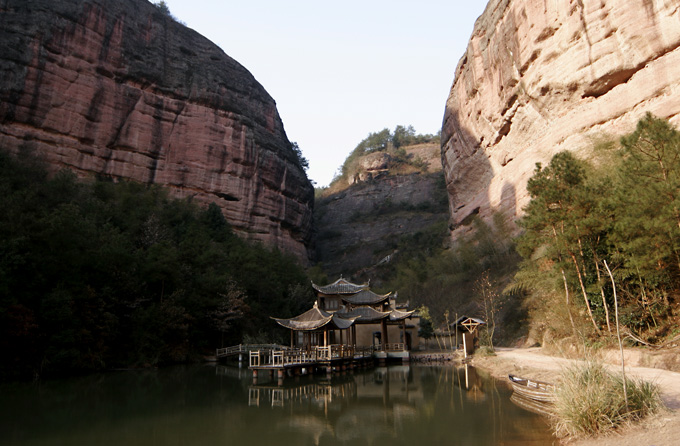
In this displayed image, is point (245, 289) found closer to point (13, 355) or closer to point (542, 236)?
point (13, 355)

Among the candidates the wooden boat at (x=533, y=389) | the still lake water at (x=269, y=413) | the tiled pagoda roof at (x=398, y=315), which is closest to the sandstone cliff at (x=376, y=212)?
the tiled pagoda roof at (x=398, y=315)

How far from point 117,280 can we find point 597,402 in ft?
62.0

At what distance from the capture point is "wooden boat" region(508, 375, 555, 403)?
27.8 feet

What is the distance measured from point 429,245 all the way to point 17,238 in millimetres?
35382

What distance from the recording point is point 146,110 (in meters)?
34.2

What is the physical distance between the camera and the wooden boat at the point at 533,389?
8.49 m

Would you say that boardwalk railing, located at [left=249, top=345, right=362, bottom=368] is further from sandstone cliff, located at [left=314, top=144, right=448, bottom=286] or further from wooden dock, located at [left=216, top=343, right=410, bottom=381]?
sandstone cliff, located at [left=314, top=144, right=448, bottom=286]

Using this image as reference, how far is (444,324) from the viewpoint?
95.3ft

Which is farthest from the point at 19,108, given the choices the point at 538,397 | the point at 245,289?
the point at 538,397

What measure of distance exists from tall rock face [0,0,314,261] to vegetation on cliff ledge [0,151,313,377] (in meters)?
2.90

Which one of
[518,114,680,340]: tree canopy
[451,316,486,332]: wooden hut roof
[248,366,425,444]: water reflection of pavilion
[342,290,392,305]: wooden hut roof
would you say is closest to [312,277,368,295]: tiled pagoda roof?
[342,290,392,305]: wooden hut roof

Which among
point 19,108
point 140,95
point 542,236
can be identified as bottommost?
point 542,236

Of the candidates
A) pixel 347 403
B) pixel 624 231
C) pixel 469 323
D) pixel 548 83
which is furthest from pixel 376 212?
pixel 347 403

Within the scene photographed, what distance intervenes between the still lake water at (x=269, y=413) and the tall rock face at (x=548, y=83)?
14.4 m
